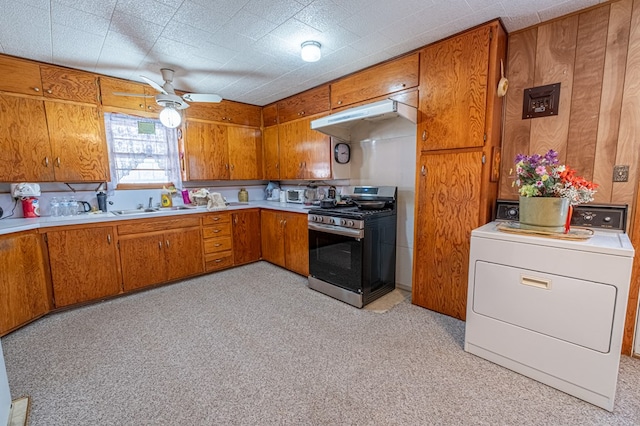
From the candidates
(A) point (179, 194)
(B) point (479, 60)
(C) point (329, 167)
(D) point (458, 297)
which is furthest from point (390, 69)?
(A) point (179, 194)

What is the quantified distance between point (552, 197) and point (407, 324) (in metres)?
1.43

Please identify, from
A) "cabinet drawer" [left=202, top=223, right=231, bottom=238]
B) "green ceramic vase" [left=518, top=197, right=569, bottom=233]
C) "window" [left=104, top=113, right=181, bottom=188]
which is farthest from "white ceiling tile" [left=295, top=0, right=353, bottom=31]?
"cabinet drawer" [left=202, top=223, right=231, bottom=238]

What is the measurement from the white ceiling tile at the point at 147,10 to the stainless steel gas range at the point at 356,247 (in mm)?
2062

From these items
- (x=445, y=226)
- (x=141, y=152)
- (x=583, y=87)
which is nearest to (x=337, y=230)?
(x=445, y=226)

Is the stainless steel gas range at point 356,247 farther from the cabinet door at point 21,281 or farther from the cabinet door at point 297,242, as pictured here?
the cabinet door at point 21,281

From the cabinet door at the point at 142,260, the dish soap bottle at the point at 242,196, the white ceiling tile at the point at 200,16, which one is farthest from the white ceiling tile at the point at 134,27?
the dish soap bottle at the point at 242,196

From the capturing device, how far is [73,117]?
116 inches

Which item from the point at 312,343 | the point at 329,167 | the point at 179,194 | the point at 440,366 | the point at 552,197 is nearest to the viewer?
the point at 552,197

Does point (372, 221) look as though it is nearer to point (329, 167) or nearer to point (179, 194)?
point (329, 167)

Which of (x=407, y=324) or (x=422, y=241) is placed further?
(x=422, y=241)

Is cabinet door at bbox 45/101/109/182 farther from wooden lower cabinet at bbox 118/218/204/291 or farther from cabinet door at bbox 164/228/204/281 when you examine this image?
cabinet door at bbox 164/228/204/281

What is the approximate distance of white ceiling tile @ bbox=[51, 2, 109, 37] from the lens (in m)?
1.92

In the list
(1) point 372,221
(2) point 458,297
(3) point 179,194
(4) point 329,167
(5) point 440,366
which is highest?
(4) point 329,167

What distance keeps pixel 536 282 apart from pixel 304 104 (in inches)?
123
